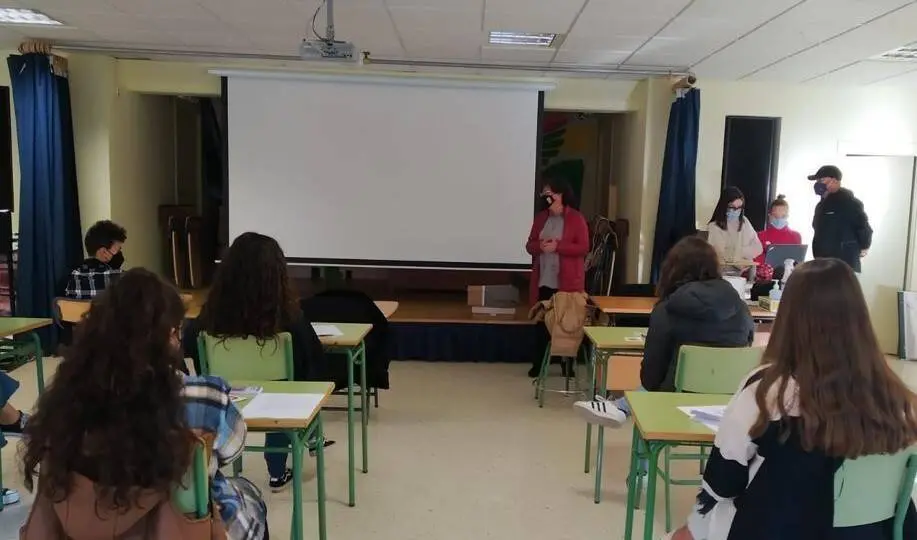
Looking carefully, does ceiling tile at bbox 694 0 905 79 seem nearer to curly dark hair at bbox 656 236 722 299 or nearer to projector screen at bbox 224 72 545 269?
projector screen at bbox 224 72 545 269

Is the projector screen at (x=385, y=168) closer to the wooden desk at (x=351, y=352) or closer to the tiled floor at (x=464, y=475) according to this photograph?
the tiled floor at (x=464, y=475)

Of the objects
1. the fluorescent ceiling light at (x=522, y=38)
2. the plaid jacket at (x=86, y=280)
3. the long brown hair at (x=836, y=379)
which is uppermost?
the fluorescent ceiling light at (x=522, y=38)

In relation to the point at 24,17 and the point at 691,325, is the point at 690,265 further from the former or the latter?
the point at 24,17

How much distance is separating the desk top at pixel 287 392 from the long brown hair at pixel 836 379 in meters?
1.21

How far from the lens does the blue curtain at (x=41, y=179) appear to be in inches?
207

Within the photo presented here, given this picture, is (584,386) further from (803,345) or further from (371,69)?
(803,345)

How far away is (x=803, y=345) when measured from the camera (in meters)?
1.53

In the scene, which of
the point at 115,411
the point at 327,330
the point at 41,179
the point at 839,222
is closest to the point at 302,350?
the point at 327,330

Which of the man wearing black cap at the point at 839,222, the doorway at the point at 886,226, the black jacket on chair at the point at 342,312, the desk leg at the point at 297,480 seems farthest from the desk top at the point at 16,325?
the doorway at the point at 886,226

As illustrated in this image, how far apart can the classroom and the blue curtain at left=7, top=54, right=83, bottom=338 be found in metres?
0.02

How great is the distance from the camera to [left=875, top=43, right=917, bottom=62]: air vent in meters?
4.71

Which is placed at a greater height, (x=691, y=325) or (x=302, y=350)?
(x=691, y=325)

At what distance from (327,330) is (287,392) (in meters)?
1.05

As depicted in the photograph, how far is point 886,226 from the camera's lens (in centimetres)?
612
